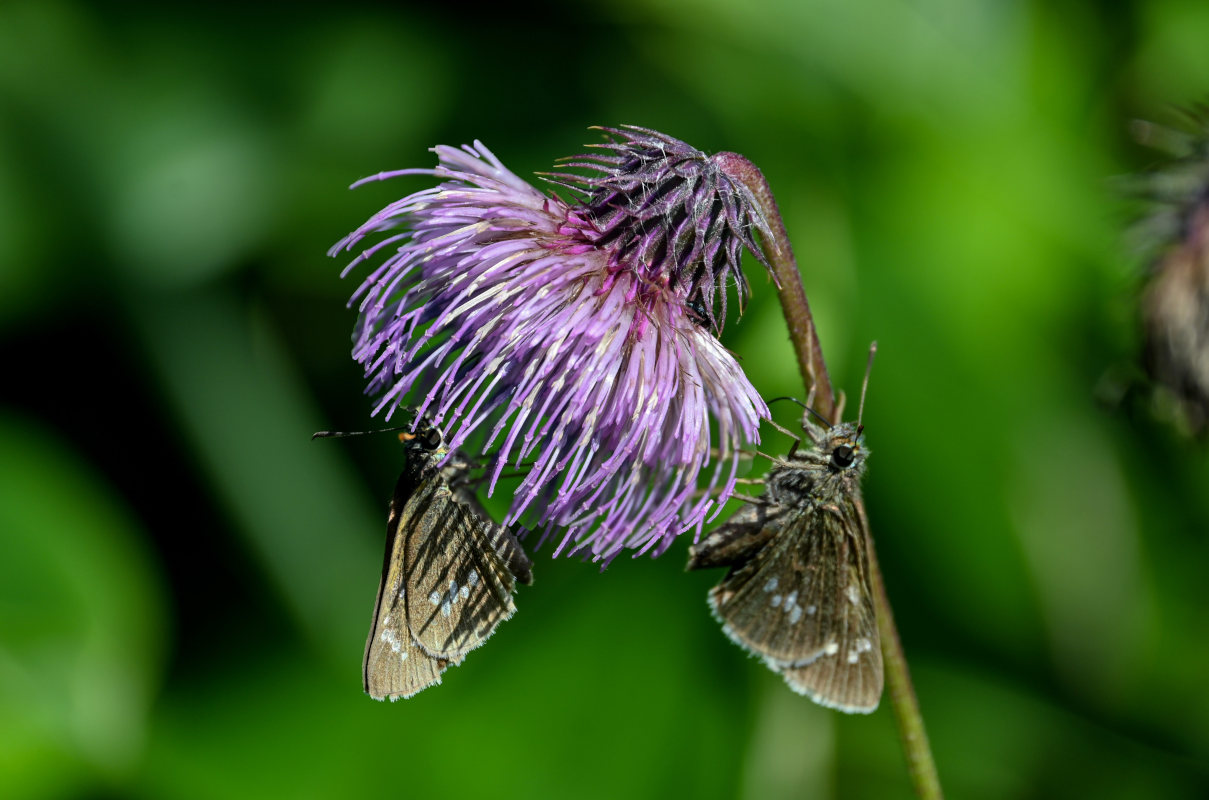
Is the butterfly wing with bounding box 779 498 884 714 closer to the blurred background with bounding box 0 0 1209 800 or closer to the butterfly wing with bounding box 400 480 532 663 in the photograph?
the butterfly wing with bounding box 400 480 532 663

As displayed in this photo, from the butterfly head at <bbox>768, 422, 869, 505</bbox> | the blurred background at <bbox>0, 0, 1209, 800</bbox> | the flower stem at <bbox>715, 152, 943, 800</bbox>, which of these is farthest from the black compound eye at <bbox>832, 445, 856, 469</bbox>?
the blurred background at <bbox>0, 0, 1209, 800</bbox>

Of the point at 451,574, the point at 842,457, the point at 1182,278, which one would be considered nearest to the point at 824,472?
the point at 842,457

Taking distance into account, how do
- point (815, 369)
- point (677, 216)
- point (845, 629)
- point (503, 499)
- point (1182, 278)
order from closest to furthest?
point (677, 216)
point (815, 369)
point (845, 629)
point (1182, 278)
point (503, 499)

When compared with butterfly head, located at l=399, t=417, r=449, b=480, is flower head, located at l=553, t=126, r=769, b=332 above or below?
above

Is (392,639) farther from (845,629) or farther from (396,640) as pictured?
(845,629)

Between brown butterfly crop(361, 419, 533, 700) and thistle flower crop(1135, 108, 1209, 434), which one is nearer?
brown butterfly crop(361, 419, 533, 700)

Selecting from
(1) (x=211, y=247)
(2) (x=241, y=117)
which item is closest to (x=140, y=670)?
(1) (x=211, y=247)

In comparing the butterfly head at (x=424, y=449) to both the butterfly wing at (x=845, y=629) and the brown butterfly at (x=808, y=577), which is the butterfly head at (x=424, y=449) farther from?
the butterfly wing at (x=845, y=629)
